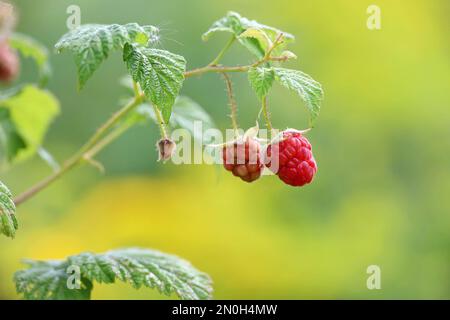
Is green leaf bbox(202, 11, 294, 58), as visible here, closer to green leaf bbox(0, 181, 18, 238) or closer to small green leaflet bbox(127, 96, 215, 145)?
small green leaflet bbox(127, 96, 215, 145)

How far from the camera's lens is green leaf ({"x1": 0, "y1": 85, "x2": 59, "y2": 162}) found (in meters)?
1.78

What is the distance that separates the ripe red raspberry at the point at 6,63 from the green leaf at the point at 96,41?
0.50 meters

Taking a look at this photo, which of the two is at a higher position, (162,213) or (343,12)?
(343,12)

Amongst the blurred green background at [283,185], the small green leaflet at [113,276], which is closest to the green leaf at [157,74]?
the small green leaflet at [113,276]

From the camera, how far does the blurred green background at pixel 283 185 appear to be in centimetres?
367

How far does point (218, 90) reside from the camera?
3635 millimetres

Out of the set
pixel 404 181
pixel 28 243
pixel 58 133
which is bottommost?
pixel 28 243

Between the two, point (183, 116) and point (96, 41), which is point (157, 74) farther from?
point (183, 116)

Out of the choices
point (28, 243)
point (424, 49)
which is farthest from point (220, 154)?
point (424, 49)

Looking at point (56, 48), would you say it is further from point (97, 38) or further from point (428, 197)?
point (428, 197)

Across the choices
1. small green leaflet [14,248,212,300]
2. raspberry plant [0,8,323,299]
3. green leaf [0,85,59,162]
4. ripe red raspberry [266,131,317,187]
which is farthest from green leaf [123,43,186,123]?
green leaf [0,85,59,162]

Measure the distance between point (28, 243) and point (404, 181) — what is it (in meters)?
1.91

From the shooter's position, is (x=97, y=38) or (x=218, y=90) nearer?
(x=97, y=38)

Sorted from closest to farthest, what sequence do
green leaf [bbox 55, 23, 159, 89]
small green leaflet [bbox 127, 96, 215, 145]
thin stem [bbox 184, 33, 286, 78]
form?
green leaf [bbox 55, 23, 159, 89] < thin stem [bbox 184, 33, 286, 78] < small green leaflet [bbox 127, 96, 215, 145]
